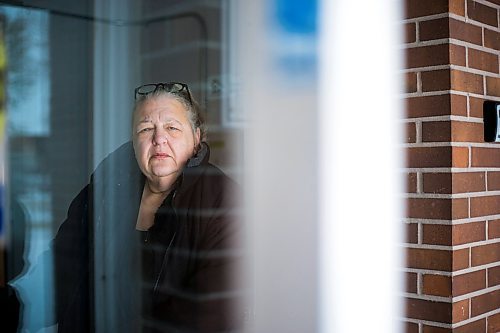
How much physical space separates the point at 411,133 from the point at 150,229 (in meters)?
0.80

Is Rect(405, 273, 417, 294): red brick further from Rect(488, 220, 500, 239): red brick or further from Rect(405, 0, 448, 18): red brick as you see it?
Rect(405, 0, 448, 18): red brick

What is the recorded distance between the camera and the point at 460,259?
261 cm

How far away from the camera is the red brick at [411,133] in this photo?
2.65 metres

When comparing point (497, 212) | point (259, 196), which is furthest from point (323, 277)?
point (497, 212)

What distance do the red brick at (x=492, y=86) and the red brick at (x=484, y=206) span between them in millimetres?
318

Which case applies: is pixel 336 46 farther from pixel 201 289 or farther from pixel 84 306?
pixel 84 306

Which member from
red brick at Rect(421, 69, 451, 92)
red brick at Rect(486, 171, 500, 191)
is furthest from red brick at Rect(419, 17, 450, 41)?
red brick at Rect(486, 171, 500, 191)

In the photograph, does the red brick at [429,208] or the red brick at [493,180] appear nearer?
the red brick at [429,208]

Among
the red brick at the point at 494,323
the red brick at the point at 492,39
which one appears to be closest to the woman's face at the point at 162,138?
the red brick at the point at 492,39

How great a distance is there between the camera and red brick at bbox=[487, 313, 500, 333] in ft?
9.13

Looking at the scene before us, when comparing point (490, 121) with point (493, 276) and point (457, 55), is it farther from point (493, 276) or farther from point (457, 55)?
point (493, 276)

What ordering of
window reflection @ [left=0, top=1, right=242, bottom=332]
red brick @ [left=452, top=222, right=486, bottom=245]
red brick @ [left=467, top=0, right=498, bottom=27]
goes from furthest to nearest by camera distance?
red brick @ [left=467, top=0, right=498, bottom=27], red brick @ [left=452, top=222, right=486, bottom=245], window reflection @ [left=0, top=1, right=242, bottom=332]

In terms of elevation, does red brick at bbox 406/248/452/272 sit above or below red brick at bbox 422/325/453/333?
above

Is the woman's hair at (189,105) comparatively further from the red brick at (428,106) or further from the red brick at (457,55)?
the red brick at (457,55)
